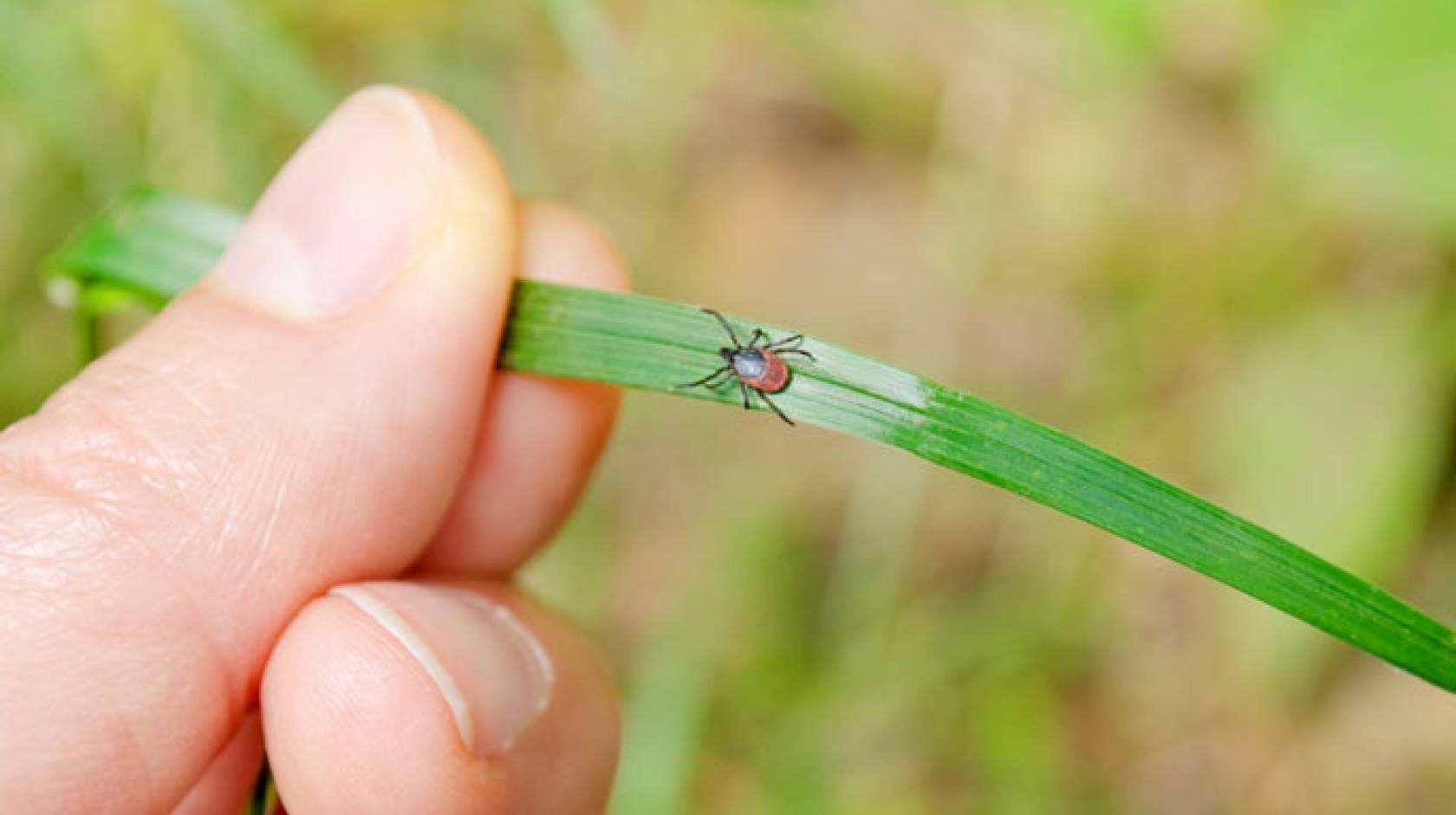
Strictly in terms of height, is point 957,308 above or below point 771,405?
above

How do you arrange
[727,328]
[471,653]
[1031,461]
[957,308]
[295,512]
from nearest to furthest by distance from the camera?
[1031,461], [727,328], [295,512], [471,653], [957,308]

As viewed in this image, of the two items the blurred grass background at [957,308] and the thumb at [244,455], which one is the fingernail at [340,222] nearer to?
the thumb at [244,455]

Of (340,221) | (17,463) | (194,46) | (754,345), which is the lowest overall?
(17,463)

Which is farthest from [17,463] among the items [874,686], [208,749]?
[874,686]

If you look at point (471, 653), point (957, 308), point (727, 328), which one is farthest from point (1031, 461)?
point (957, 308)

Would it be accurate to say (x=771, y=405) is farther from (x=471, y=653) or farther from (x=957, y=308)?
(x=957, y=308)

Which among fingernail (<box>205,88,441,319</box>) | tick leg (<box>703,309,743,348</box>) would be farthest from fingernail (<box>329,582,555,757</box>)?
tick leg (<box>703,309,743,348</box>)

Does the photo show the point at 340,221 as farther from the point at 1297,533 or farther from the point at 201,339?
the point at 1297,533
